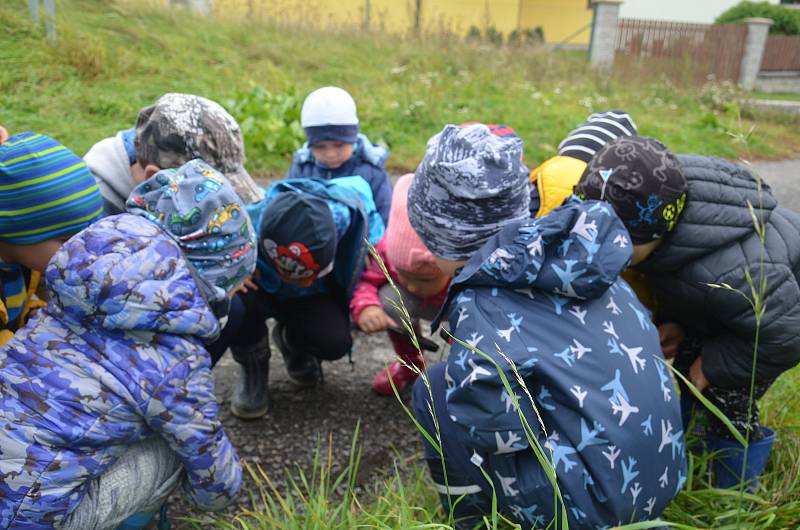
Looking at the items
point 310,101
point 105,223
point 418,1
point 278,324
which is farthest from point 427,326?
point 418,1

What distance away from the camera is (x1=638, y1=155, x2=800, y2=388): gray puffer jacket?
6.05ft

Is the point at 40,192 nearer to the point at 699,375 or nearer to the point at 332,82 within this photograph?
the point at 699,375

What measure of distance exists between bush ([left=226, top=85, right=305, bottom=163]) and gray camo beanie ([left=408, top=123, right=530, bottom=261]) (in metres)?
4.01

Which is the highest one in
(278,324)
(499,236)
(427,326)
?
(499,236)

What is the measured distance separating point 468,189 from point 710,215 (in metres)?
0.70

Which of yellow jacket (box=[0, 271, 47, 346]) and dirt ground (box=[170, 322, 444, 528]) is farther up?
yellow jacket (box=[0, 271, 47, 346])

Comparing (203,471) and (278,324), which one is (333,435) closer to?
(278,324)

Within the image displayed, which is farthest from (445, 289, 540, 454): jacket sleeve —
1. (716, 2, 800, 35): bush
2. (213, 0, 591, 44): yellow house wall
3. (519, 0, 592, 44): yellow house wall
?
(519, 0, 592, 44): yellow house wall

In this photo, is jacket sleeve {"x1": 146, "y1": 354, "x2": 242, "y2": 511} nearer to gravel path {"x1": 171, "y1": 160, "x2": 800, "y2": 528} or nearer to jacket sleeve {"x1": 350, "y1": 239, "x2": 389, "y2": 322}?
gravel path {"x1": 171, "y1": 160, "x2": 800, "y2": 528}

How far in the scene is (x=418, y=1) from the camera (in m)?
19.6

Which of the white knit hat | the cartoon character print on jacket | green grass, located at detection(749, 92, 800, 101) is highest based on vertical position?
the white knit hat

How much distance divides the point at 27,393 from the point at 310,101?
223 cm

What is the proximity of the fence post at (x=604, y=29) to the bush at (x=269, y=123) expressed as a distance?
12.5 meters

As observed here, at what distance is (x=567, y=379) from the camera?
1494 mm
